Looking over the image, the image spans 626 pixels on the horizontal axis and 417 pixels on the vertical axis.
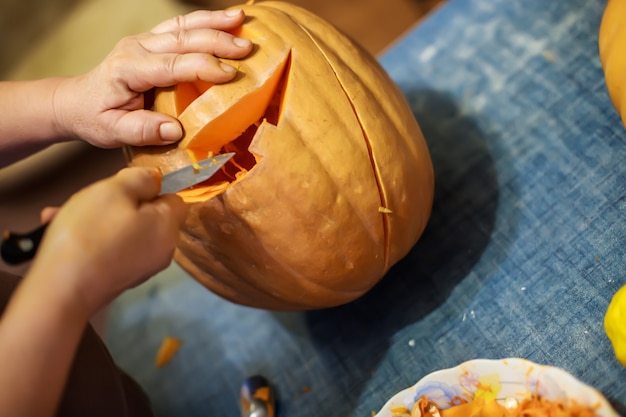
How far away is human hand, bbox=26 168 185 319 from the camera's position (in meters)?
0.55

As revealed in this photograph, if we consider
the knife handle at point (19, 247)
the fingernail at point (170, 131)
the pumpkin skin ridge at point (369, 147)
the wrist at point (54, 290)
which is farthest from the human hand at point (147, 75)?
the knife handle at point (19, 247)

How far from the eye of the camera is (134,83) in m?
0.77

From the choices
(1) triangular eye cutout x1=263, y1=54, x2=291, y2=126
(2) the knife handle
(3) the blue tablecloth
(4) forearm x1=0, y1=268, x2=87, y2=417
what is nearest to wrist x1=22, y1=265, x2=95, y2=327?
(4) forearm x1=0, y1=268, x2=87, y2=417

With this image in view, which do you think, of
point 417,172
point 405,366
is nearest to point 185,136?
point 417,172

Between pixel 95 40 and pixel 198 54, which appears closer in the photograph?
pixel 198 54

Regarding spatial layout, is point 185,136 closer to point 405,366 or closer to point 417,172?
point 417,172

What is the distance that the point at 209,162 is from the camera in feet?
2.35

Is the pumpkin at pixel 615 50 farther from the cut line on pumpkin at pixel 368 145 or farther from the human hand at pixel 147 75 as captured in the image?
the human hand at pixel 147 75

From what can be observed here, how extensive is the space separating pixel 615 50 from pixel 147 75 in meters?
0.65

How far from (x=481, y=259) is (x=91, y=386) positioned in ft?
2.04

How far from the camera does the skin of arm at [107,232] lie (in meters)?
0.54

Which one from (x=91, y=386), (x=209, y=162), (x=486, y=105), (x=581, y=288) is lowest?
(x=581, y=288)

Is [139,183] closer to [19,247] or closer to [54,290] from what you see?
[54,290]

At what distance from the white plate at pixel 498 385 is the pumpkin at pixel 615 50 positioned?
0.40 m
